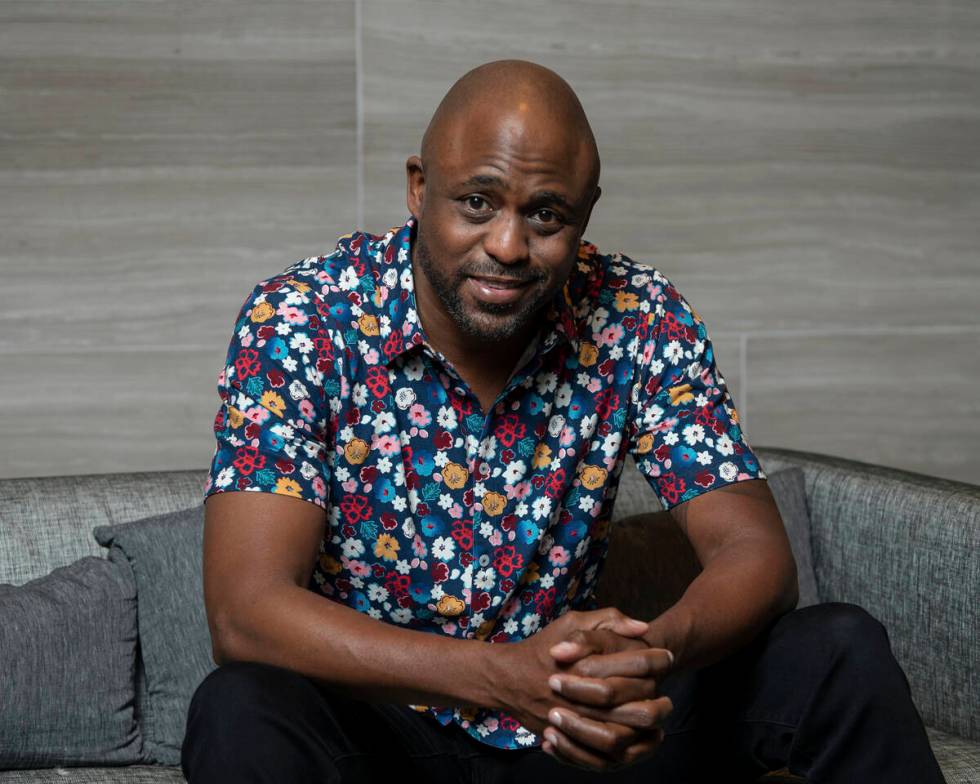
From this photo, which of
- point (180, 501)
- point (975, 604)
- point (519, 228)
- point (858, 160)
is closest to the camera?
point (519, 228)

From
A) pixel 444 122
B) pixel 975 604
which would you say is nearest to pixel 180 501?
pixel 444 122

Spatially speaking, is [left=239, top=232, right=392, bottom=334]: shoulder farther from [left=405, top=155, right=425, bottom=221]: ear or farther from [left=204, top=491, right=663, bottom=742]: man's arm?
[left=204, top=491, right=663, bottom=742]: man's arm

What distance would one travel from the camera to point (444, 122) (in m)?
1.60

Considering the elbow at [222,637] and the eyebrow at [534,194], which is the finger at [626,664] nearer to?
the elbow at [222,637]

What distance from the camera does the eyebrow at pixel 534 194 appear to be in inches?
60.6

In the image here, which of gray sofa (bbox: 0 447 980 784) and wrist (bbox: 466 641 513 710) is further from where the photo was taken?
gray sofa (bbox: 0 447 980 784)

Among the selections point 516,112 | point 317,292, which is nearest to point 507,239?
point 516,112

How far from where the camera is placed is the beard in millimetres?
1571

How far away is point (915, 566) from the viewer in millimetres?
2070

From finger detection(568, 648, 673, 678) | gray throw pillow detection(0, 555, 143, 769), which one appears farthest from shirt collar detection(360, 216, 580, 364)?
gray throw pillow detection(0, 555, 143, 769)

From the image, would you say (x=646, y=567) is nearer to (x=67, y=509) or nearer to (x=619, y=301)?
(x=619, y=301)

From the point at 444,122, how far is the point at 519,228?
0.17 m

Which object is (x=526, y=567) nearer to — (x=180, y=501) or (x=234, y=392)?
(x=234, y=392)

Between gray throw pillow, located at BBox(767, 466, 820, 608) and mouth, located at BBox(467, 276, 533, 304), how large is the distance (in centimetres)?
84
